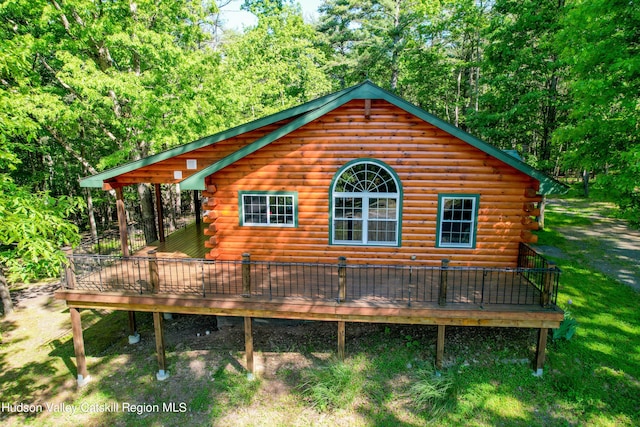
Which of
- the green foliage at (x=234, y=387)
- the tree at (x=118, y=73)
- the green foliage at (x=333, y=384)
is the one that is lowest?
the green foliage at (x=234, y=387)

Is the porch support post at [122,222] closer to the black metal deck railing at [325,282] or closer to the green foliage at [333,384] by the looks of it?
the black metal deck railing at [325,282]

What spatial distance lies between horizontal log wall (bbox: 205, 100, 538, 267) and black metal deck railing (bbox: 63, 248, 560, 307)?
57 centimetres

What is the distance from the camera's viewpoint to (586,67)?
467 inches

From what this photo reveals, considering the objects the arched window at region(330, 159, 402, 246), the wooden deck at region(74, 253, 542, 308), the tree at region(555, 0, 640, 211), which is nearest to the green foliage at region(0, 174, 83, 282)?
the wooden deck at region(74, 253, 542, 308)

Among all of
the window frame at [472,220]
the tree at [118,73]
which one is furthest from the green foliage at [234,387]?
the tree at [118,73]

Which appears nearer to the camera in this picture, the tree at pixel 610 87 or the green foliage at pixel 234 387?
the green foliage at pixel 234 387

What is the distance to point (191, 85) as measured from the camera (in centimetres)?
1634

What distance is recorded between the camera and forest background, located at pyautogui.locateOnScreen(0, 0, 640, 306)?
917 centimetres

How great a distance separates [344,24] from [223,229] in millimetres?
32759

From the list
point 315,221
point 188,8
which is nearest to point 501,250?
point 315,221

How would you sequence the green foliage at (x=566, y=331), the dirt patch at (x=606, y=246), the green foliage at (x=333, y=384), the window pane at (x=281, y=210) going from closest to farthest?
the green foliage at (x=333, y=384), the green foliage at (x=566, y=331), the window pane at (x=281, y=210), the dirt patch at (x=606, y=246)

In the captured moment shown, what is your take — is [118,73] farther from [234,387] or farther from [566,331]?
[566,331]

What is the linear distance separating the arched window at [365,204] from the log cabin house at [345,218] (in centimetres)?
3

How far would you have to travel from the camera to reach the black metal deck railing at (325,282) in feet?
28.5
